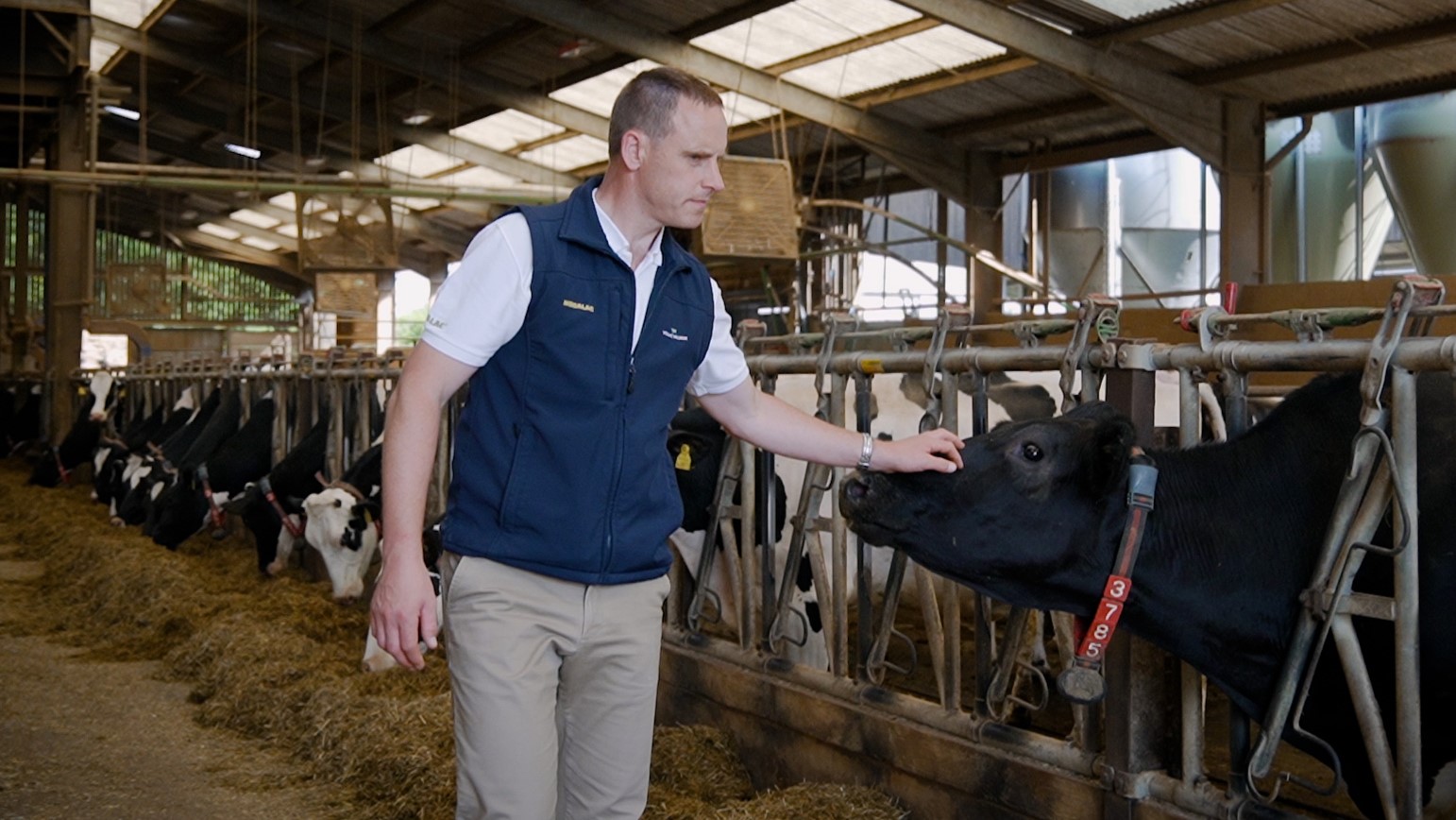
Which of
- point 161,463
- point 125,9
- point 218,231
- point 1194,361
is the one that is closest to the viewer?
point 1194,361

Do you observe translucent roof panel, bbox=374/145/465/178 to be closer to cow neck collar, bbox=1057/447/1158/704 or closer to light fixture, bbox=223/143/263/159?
light fixture, bbox=223/143/263/159

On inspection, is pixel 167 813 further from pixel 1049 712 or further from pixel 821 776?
pixel 1049 712

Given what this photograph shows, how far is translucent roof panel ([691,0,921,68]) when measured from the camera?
12.4m

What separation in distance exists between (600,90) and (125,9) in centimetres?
683

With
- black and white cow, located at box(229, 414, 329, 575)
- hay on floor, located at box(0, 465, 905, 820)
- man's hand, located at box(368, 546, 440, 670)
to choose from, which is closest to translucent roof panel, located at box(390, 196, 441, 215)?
hay on floor, located at box(0, 465, 905, 820)

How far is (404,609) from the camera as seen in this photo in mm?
2273

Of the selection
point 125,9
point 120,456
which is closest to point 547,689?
point 120,456

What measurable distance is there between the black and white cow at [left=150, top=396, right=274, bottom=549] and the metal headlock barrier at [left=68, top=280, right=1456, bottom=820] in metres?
5.29

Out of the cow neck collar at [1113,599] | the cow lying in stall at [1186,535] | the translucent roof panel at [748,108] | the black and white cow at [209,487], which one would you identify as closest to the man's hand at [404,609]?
the cow lying in stall at [1186,535]

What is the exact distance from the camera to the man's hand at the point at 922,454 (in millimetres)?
2709

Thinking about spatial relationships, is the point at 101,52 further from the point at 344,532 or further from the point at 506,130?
the point at 344,532

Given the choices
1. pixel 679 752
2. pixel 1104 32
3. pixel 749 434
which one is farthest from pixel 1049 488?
pixel 1104 32

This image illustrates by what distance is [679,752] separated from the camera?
176 inches

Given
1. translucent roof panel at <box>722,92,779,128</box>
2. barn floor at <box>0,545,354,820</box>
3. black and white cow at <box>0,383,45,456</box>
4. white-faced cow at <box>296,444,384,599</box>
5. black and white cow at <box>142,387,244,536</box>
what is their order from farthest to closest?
1. black and white cow at <box>0,383,45,456</box>
2. translucent roof panel at <box>722,92,779,128</box>
3. black and white cow at <box>142,387,244,536</box>
4. white-faced cow at <box>296,444,384,599</box>
5. barn floor at <box>0,545,354,820</box>
